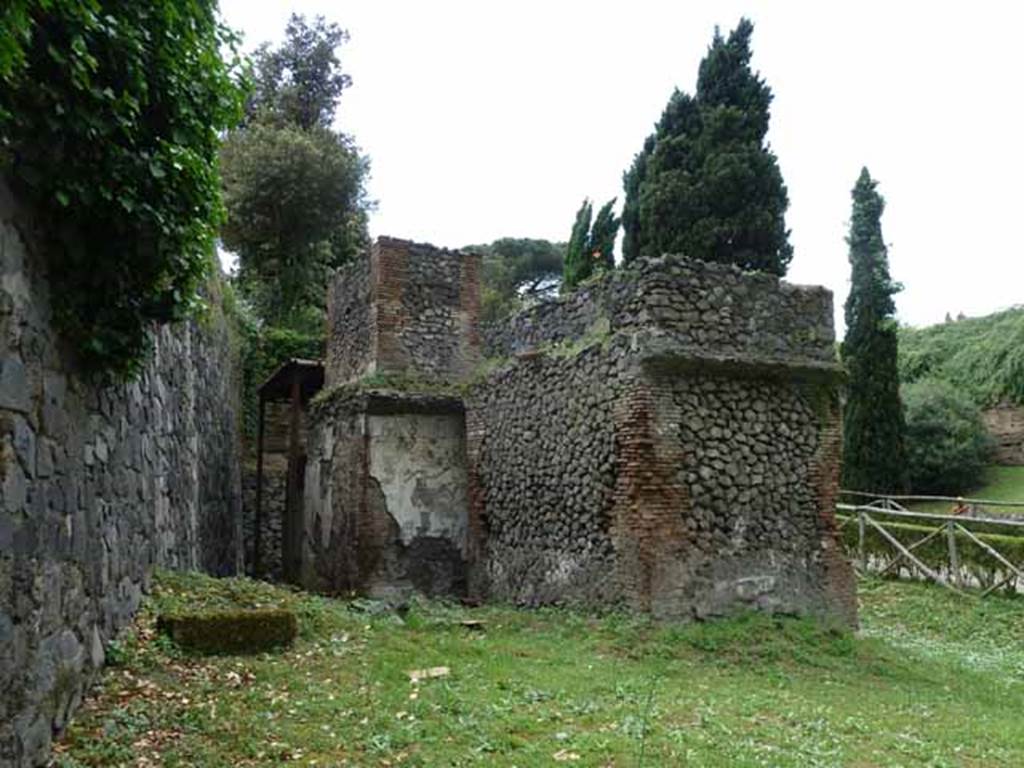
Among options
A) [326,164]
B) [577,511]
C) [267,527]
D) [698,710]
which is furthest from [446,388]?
[326,164]

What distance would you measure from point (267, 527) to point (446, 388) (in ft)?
20.4

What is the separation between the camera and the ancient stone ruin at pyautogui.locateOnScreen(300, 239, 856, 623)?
9.70 metres

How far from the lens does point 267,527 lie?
18281 millimetres

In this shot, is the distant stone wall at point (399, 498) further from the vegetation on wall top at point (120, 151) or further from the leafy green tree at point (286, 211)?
the leafy green tree at point (286, 211)

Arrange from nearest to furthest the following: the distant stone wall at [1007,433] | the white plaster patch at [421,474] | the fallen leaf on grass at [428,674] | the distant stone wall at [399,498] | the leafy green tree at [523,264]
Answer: the fallen leaf on grass at [428,674] < the distant stone wall at [399,498] < the white plaster patch at [421,474] < the distant stone wall at [1007,433] < the leafy green tree at [523,264]

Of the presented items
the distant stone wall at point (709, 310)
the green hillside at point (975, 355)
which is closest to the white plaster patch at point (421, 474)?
the distant stone wall at point (709, 310)

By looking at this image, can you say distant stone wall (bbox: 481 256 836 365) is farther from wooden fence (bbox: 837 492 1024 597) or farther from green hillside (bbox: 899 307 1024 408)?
green hillside (bbox: 899 307 1024 408)

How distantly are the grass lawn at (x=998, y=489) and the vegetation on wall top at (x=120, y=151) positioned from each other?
80.5 feet

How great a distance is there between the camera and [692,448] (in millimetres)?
9828

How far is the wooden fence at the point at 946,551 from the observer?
14.3 meters

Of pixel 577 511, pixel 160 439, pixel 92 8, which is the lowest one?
pixel 577 511

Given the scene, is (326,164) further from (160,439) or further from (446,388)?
(160,439)

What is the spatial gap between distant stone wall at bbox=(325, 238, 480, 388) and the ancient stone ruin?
4.37 ft

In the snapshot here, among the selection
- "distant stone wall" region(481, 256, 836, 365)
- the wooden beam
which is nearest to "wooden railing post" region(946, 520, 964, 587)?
"distant stone wall" region(481, 256, 836, 365)
